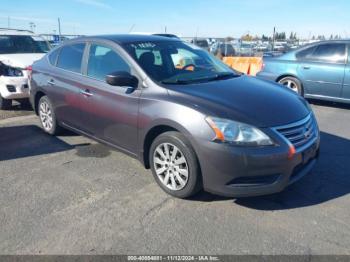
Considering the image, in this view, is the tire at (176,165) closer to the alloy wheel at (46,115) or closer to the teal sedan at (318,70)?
the alloy wheel at (46,115)

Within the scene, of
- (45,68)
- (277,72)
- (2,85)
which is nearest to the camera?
(45,68)

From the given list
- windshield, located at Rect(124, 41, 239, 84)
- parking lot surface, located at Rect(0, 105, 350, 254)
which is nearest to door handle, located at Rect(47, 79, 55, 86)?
parking lot surface, located at Rect(0, 105, 350, 254)

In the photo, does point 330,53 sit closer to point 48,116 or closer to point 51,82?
point 51,82

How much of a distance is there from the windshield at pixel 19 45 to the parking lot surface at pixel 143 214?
4517mm

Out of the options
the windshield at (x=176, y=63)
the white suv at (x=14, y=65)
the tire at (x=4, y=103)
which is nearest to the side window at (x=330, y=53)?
the windshield at (x=176, y=63)

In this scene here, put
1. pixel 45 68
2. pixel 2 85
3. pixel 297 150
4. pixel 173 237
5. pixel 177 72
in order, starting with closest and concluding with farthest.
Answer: pixel 173 237, pixel 297 150, pixel 177 72, pixel 45 68, pixel 2 85

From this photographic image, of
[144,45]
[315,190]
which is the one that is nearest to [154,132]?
[144,45]

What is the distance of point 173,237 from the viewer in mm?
2893

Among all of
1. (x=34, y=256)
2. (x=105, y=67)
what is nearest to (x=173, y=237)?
(x=34, y=256)

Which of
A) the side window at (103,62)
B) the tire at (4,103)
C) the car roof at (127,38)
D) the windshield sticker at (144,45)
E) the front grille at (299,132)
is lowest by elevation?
the tire at (4,103)

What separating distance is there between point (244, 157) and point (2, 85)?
600 cm

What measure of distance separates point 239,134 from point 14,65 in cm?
590

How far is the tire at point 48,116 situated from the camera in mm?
5349

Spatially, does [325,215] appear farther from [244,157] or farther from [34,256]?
[34,256]
